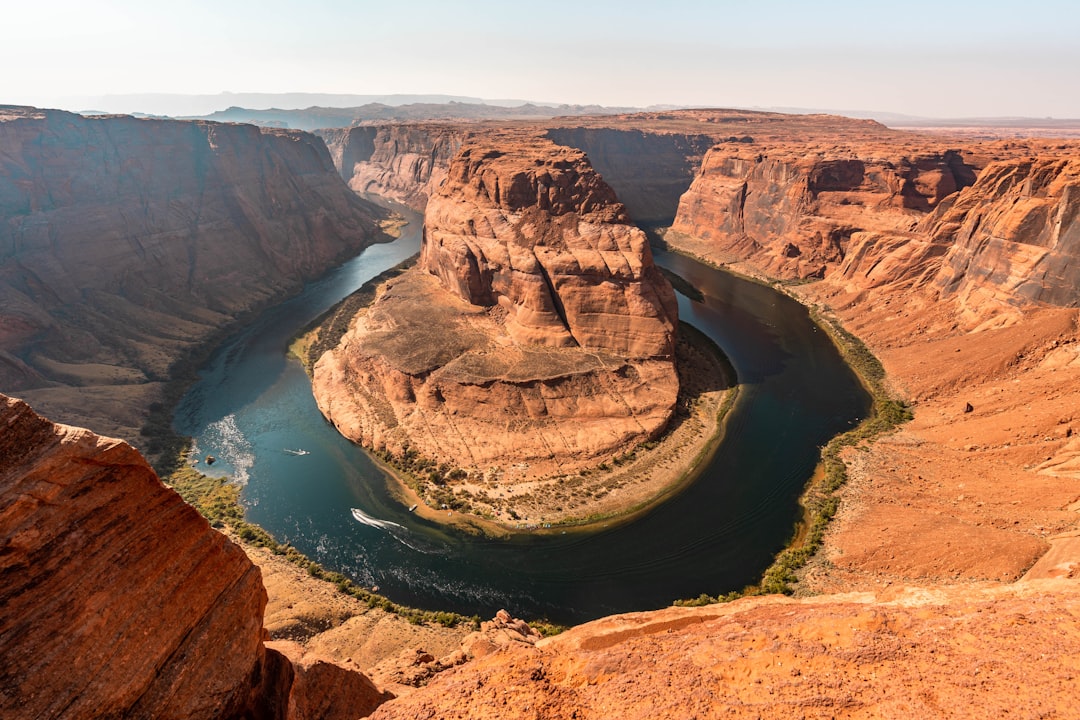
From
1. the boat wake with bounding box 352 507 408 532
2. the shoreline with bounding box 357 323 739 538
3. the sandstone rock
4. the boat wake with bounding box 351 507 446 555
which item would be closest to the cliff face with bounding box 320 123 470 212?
the sandstone rock

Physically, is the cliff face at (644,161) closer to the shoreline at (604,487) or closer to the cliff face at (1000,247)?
the cliff face at (1000,247)

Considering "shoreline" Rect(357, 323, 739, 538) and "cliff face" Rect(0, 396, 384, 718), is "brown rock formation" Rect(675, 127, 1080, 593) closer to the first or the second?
"shoreline" Rect(357, 323, 739, 538)

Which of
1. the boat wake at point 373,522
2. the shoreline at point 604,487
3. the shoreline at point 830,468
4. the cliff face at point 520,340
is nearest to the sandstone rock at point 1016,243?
the shoreline at point 830,468

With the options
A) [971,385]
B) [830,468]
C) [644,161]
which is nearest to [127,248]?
[830,468]

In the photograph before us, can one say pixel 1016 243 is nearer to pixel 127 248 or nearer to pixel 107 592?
pixel 107 592

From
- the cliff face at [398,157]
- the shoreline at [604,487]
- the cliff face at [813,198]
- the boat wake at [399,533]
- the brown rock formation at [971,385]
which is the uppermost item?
the cliff face at [398,157]

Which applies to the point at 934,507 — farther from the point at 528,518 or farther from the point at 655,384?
the point at 528,518
